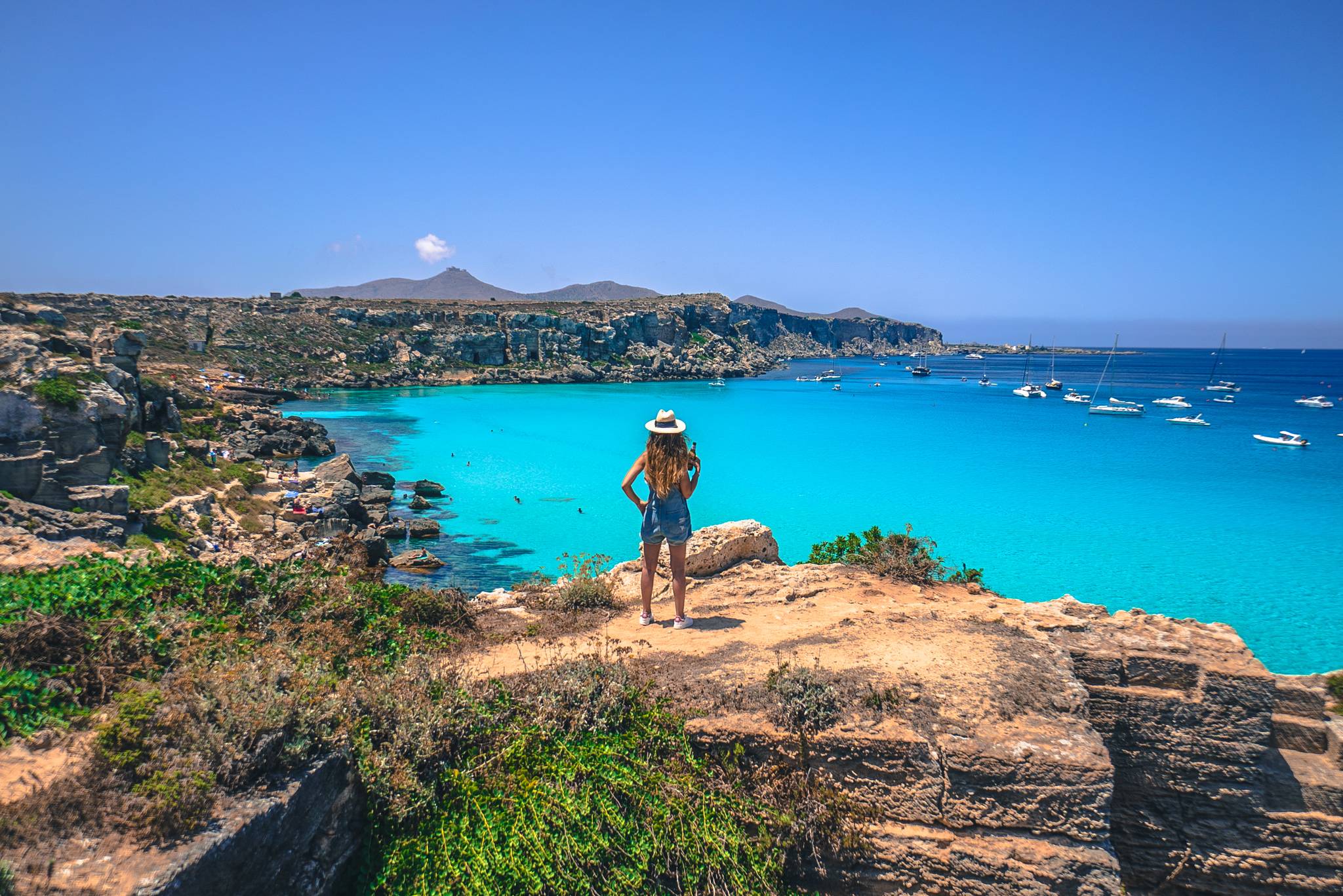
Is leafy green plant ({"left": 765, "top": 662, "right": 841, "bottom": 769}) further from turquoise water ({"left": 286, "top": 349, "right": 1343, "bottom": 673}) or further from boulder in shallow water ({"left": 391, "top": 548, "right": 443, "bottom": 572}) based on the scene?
boulder in shallow water ({"left": 391, "top": 548, "right": 443, "bottom": 572})

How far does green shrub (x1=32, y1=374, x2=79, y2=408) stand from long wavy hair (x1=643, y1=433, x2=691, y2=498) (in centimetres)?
1536

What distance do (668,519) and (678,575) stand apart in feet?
2.21

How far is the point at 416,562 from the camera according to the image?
1912 cm

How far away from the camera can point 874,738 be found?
5.24 meters

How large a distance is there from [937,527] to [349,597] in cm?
2361

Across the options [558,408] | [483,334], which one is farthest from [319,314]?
[558,408]

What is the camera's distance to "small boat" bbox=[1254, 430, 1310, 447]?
45.6 metres

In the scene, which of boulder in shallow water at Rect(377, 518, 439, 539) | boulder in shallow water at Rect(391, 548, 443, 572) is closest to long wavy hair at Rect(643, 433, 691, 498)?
boulder in shallow water at Rect(391, 548, 443, 572)

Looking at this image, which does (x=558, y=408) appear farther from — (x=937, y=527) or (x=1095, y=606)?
(x=1095, y=606)

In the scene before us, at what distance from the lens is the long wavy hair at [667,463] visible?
24.4 ft

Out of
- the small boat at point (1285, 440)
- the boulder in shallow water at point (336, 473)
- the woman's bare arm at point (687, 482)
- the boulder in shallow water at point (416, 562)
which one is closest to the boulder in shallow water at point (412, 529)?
the boulder in shallow water at point (416, 562)

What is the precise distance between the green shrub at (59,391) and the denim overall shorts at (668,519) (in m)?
15.4

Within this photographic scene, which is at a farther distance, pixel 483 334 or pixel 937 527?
pixel 483 334

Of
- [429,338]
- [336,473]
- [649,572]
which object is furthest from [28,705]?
[429,338]
